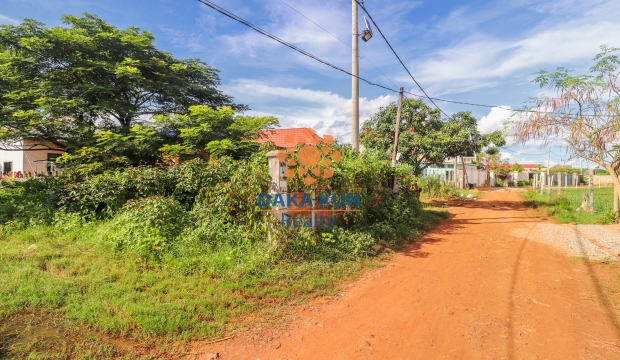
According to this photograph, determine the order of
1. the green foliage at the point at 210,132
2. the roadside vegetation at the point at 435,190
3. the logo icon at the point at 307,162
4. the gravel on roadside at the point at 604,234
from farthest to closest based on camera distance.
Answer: the roadside vegetation at the point at 435,190 → the green foliage at the point at 210,132 → the gravel on roadside at the point at 604,234 → the logo icon at the point at 307,162

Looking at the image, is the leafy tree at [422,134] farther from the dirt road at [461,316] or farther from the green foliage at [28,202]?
the green foliage at [28,202]

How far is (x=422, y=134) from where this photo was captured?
1495 cm

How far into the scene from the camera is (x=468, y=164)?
108 feet

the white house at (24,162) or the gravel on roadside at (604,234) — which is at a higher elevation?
the white house at (24,162)

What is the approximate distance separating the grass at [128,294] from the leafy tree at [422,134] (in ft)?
32.2

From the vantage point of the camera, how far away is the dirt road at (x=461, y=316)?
289 cm

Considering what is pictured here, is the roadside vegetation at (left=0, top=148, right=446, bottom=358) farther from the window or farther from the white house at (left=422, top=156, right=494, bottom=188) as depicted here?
the white house at (left=422, top=156, right=494, bottom=188)

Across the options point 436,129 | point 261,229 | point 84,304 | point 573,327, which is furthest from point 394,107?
point 84,304

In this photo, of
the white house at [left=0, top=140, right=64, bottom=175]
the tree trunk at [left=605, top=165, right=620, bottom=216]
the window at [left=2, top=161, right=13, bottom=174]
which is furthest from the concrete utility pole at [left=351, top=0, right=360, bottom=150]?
the window at [left=2, top=161, right=13, bottom=174]

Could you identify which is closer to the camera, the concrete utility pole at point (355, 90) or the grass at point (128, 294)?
the grass at point (128, 294)

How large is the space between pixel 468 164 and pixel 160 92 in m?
31.2

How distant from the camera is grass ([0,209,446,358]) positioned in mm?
2906

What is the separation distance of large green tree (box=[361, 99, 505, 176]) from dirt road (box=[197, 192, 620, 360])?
863 centimetres

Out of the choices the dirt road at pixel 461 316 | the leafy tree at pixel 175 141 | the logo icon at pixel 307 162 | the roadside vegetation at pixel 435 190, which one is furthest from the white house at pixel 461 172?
the logo icon at pixel 307 162
